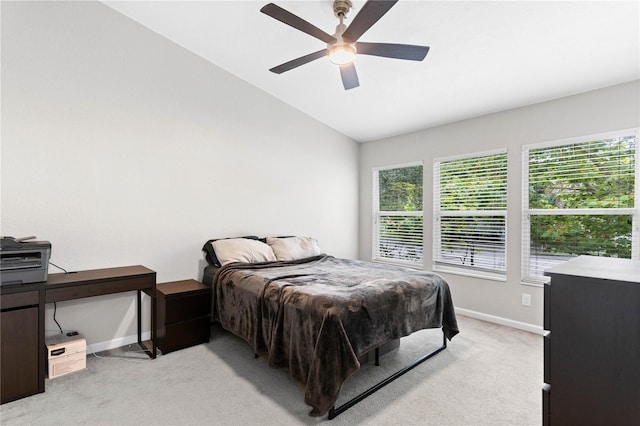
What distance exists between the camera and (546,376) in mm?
1059

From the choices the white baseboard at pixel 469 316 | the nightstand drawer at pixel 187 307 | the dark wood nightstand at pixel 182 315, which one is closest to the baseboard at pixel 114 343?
the white baseboard at pixel 469 316

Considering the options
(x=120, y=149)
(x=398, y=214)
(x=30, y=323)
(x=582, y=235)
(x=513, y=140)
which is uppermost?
(x=513, y=140)

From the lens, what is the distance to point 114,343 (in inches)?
113

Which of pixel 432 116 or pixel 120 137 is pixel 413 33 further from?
pixel 120 137

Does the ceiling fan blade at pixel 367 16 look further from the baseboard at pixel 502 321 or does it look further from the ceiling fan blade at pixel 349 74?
the baseboard at pixel 502 321

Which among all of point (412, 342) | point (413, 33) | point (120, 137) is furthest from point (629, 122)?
point (120, 137)

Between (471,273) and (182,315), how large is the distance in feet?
11.0

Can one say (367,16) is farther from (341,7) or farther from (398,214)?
(398,214)

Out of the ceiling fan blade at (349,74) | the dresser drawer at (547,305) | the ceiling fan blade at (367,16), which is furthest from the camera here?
the ceiling fan blade at (349,74)

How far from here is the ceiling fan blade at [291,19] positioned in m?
1.88

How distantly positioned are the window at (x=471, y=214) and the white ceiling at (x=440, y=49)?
63 centimetres

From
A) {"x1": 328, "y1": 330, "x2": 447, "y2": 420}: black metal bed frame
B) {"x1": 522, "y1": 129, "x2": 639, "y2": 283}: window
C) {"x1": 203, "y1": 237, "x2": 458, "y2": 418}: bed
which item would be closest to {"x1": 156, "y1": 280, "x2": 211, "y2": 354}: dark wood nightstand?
{"x1": 203, "y1": 237, "x2": 458, "y2": 418}: bed

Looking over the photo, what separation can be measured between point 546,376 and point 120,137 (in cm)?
349

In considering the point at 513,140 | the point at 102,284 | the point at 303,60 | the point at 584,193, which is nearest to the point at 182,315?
the point at 102,284
